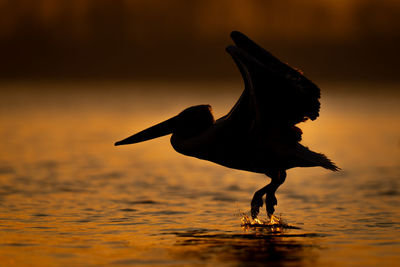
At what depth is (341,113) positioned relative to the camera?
1746 inches

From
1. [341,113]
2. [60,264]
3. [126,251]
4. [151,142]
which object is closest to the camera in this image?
[60,264]

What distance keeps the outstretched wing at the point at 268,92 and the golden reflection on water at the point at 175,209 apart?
129cm

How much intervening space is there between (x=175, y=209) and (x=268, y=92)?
3006 mm

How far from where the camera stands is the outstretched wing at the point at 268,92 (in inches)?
411

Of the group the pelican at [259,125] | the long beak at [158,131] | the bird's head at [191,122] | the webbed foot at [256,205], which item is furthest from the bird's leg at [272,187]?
the long beak at [158,131]

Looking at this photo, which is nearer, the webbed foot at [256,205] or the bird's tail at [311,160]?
the bird's tail at [311,160]

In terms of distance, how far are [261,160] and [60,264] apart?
10.1 ft

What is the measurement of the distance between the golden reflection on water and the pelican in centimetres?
79

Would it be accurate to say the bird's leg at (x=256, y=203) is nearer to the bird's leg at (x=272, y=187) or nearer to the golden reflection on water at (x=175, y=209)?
the bird's leg at (x=272, y=187)

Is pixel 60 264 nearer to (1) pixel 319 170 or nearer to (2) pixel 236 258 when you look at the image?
(2) pixel 236 258

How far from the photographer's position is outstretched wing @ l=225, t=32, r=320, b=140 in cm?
1044

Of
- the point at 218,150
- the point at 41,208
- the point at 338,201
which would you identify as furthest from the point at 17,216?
the point at 338,201

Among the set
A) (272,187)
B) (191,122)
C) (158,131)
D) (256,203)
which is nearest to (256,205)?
(256,203)

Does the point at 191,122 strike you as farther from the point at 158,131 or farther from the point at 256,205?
the point at 256,205
